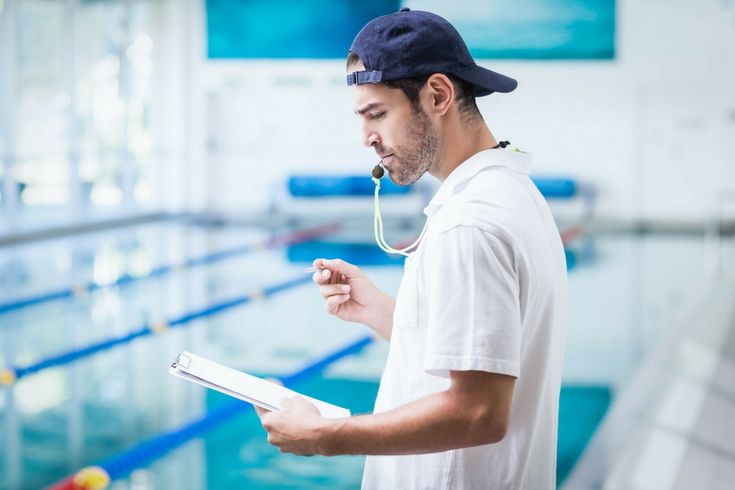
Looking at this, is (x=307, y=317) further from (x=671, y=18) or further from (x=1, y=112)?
(x=671, y=18)

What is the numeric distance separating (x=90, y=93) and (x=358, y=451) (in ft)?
42.4

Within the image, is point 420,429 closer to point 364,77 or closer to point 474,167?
point 474,167

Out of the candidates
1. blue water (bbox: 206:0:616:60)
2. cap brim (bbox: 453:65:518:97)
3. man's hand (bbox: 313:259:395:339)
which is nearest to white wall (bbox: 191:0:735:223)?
blue water (bbox: 206:0:616:60)

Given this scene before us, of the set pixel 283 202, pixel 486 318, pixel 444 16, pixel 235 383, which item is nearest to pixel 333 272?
pixel 235 383

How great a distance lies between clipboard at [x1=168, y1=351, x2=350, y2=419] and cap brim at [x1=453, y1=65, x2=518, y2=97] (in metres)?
0.54

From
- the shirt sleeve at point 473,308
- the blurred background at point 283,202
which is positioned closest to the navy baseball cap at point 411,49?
the shirt sleeve at point 473,308

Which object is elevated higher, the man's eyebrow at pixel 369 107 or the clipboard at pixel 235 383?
the man's eyebrow at pixel 369 107

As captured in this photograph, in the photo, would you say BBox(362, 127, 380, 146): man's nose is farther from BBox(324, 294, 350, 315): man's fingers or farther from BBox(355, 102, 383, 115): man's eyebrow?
BBox(324, 294, 350, 315): man's fingers

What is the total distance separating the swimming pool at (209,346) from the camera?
412cm

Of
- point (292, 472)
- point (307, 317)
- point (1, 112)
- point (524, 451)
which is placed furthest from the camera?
point (1, 112)

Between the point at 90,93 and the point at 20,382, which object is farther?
the point at 90,93

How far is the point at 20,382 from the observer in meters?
5.27

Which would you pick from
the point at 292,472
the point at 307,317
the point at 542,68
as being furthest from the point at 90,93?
the point at 292,472

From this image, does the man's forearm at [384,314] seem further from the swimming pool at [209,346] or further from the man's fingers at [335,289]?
the swimming pool at [209,346]
